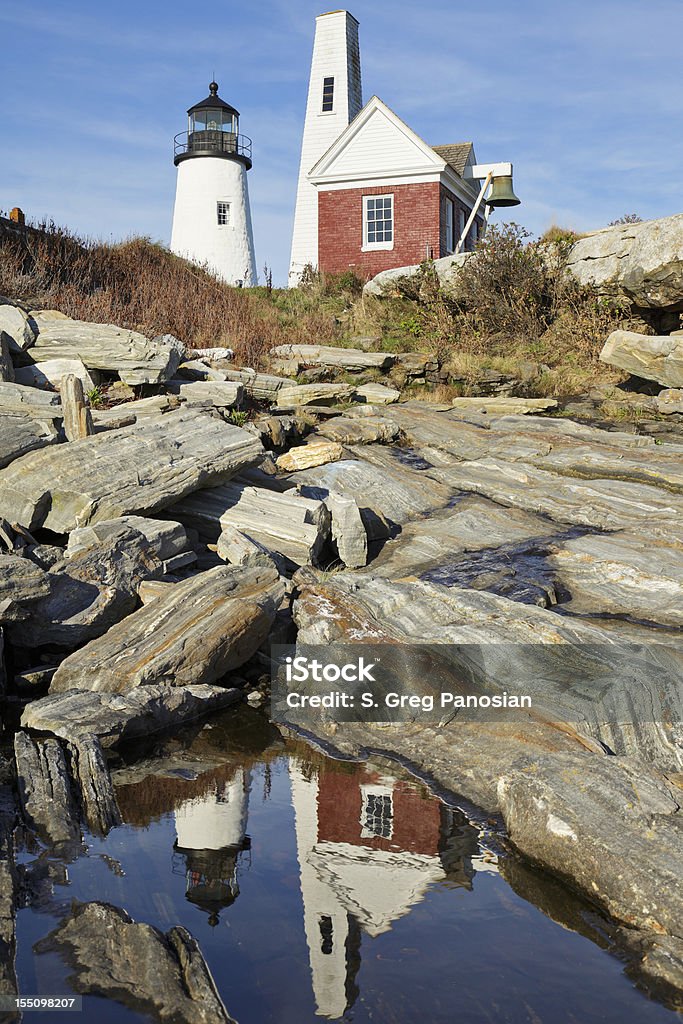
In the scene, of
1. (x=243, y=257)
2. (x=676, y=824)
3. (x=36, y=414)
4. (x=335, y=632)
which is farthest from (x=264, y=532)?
(x=243, y=257)

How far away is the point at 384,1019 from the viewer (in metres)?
3.86

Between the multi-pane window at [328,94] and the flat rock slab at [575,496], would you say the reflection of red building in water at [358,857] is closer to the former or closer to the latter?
the flat rock slab at [575,496]

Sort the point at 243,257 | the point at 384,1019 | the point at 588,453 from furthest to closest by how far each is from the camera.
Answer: the point at 243,257, the point at 588,453, the point at 384,1019

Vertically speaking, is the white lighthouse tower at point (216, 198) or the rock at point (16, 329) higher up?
the white lighthouse tower at point (216, 198)

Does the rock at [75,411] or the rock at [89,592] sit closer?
the rock at [89,592]

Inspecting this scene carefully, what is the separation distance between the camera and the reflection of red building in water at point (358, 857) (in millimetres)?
4395

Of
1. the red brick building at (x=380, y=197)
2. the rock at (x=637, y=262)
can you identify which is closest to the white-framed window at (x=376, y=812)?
the rock at (x=637, y=262)

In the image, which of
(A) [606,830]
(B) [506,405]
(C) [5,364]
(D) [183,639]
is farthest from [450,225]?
(A) [606,830]

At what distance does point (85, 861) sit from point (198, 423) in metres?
6.84

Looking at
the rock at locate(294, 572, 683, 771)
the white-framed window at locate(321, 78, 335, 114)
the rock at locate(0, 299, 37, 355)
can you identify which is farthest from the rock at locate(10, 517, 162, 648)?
the white-framed window at locate(321, 78, 335, 114)

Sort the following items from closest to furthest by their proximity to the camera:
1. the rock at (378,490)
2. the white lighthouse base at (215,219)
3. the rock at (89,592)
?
the rock at (89,592)
the rock at (378,490)
the white lighthouse base at (215,219)

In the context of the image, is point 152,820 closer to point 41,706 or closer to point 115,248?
point 41,706

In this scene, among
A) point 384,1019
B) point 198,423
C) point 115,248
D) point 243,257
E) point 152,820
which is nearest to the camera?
point 384,1019

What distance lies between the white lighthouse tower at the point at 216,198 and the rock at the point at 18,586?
26.8 m
